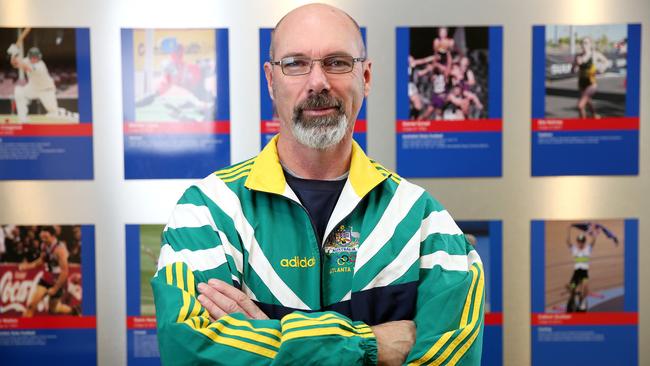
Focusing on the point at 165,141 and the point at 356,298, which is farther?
the point at 165,141

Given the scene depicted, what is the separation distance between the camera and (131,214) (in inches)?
95.7

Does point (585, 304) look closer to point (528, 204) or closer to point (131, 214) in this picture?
point (528, 204)

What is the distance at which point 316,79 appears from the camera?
1.45m

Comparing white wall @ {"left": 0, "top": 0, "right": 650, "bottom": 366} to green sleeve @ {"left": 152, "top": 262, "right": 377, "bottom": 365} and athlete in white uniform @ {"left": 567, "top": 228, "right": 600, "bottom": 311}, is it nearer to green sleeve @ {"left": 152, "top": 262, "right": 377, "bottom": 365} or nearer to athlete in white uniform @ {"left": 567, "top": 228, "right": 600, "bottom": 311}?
athlete in white uniform @ {"left": 567, "top": 228, "right": 600, "bottom": 311}

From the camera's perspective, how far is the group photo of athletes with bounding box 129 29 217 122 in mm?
2389

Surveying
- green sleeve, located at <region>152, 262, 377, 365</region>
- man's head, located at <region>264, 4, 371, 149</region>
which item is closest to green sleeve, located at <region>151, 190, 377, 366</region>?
green sleeve, located at <region>152, 262, 377, 365</region>

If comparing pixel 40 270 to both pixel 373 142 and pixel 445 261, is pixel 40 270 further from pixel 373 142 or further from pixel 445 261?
pixel 445 261

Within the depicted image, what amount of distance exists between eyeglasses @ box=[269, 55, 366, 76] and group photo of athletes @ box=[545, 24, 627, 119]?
1.22 meters

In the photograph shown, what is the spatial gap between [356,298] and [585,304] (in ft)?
4.61

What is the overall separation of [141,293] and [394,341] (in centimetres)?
135

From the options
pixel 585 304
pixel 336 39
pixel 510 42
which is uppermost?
pixel 510 42

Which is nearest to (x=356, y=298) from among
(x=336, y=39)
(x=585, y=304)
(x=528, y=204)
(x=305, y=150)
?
(x=305, y=150)

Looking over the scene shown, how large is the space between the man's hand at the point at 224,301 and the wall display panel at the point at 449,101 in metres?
1.19

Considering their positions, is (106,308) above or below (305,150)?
below
